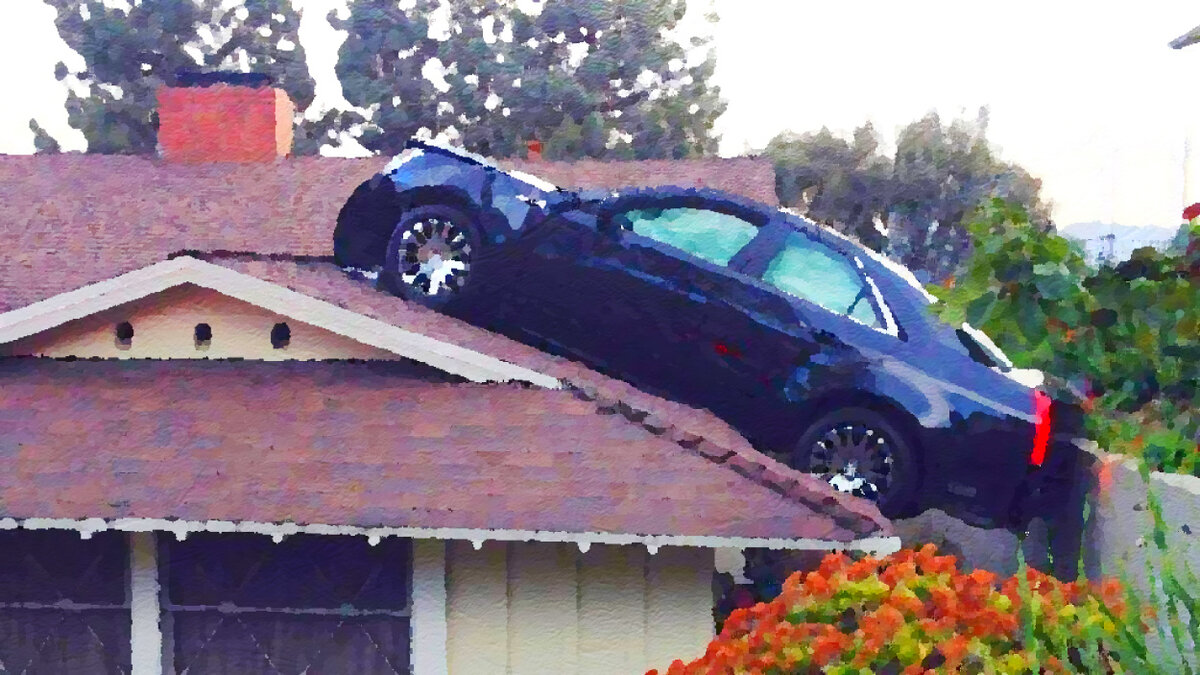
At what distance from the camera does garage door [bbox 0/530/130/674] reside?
6723 millimetres

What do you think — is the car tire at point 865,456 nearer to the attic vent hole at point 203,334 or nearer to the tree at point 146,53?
the attic vent hole at point 203,334

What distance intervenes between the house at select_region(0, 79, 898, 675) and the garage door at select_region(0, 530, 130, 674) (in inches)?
0.5

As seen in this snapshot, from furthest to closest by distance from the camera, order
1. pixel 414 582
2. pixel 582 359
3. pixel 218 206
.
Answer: pixel 218 206 < pixel 582 359 < pixel 414 582

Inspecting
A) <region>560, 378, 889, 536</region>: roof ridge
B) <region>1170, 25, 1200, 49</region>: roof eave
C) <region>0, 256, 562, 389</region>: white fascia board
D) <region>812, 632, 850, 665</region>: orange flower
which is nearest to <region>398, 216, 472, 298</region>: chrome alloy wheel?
<region>0, 256, 562, 389</region>: white fascia board

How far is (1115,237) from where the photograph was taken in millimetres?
6449

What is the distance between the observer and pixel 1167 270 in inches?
232

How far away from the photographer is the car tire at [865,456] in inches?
288

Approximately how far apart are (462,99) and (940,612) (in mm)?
10390

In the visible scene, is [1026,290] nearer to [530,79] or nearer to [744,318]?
[744,318]

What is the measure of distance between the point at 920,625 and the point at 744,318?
11.1 feet

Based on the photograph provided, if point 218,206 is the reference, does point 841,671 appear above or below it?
below

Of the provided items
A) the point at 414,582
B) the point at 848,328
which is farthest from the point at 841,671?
the point at 848,328

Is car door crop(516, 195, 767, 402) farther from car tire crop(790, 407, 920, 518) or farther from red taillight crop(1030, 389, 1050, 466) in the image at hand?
red taillight crop(1030, 389, 1050, 466)

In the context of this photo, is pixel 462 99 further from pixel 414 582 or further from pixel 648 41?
pixel 414 582
